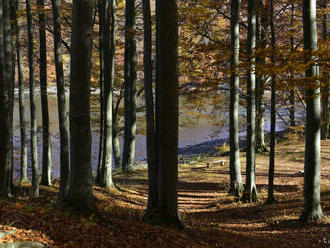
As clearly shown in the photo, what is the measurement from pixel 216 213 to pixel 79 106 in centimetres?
696

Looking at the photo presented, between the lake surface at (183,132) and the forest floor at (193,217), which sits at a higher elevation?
the lake surface at (183,132)

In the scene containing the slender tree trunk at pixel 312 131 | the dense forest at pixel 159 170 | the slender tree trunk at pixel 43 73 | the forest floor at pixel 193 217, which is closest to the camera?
the forest floor at pixel 193 217

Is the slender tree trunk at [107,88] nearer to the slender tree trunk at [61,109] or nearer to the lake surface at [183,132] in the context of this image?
the slender tree trunk at [61,109]

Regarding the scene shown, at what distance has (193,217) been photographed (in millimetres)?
10938

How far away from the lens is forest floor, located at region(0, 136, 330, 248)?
217 inches

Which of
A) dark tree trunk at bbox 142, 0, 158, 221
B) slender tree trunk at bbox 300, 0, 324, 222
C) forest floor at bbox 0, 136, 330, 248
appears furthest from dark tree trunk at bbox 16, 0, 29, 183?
slender tree trunk at bbox 300, 0, 324, 222

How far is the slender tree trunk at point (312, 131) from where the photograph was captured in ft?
29.1

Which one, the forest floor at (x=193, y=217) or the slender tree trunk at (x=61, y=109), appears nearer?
the forest floor at (x=193, y=217)

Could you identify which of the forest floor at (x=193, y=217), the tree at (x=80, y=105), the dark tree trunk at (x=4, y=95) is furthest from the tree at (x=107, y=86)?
the tree at (x=80, y=105)

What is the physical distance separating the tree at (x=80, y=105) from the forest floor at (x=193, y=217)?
0.42 metres

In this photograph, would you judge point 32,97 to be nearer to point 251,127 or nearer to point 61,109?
point 61,109

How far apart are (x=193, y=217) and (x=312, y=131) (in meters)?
4.33

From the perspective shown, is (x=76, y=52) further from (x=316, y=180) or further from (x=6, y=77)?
(x=316, y=180)

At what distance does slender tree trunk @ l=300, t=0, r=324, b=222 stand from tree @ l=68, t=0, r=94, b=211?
5.38m
